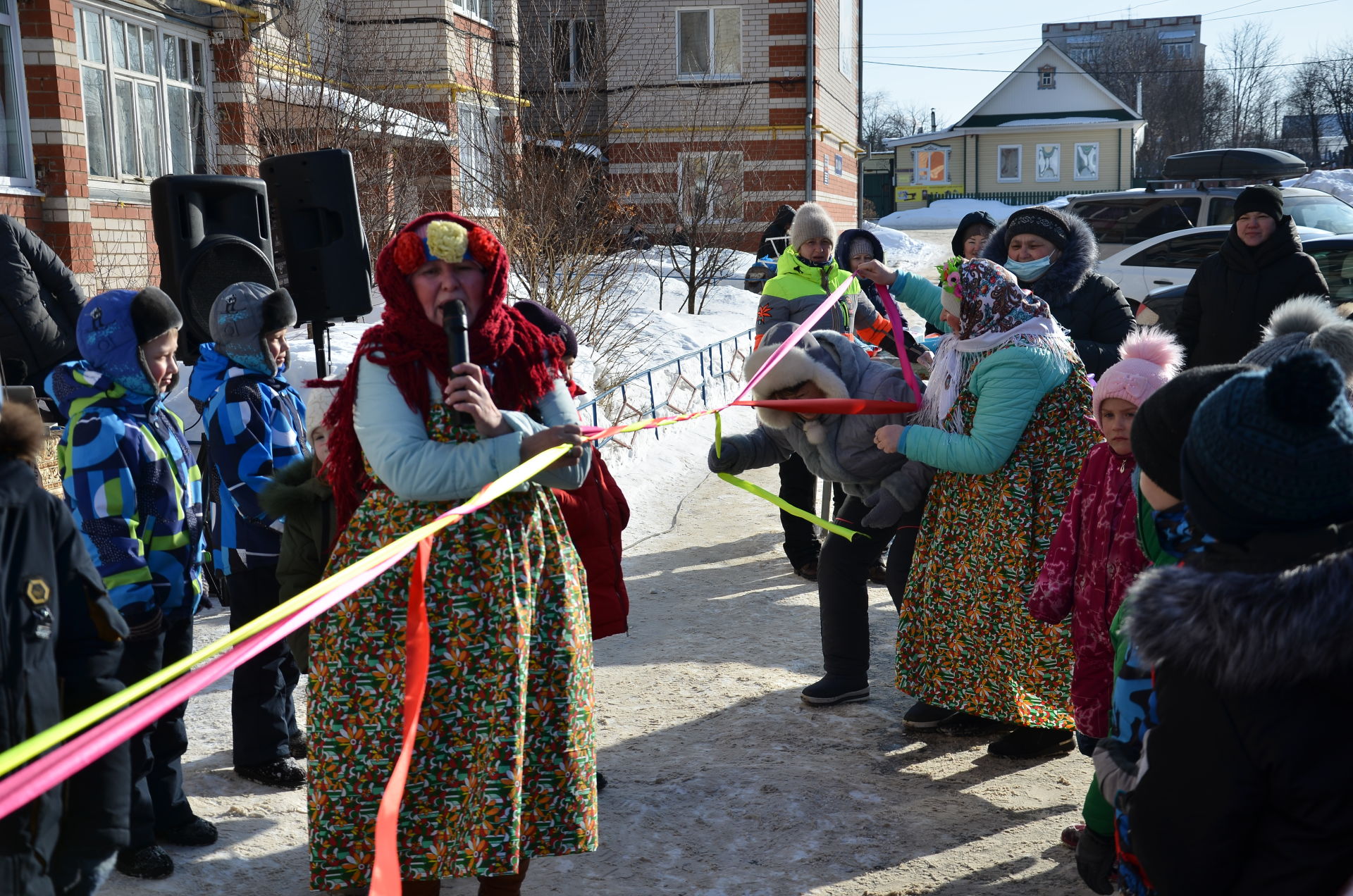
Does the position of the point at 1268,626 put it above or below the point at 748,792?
above

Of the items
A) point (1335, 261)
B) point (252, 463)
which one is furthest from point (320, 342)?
point (1335, 261)

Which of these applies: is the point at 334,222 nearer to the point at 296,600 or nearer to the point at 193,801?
the point at 193,801

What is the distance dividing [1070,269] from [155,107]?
12112 mm

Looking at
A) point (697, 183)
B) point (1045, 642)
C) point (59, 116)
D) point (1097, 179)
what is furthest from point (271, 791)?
point (1097, 179)

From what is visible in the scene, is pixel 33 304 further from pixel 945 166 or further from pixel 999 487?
pixel 945 166

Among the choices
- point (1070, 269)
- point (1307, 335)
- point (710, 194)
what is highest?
point (710, 194)

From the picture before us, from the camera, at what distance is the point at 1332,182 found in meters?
36.3

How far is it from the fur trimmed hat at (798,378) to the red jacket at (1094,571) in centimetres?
104

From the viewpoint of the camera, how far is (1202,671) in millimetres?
1701

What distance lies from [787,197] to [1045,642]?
24837 millimetres

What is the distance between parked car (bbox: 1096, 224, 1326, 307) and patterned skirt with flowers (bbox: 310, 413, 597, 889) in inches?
444

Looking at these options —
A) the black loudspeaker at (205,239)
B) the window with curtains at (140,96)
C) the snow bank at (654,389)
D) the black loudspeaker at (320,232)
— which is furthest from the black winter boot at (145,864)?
the window with curtains at (140,96)

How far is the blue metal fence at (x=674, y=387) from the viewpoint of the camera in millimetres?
10078

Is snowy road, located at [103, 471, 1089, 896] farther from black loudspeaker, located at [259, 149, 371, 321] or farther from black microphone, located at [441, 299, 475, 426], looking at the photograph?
black loudspeaker, located at [259, 149, 371, 321]
